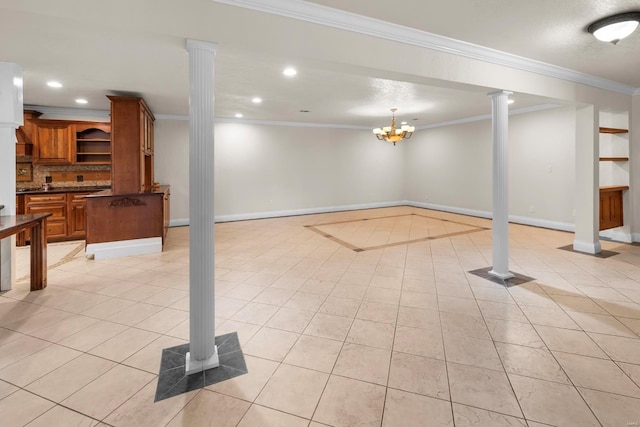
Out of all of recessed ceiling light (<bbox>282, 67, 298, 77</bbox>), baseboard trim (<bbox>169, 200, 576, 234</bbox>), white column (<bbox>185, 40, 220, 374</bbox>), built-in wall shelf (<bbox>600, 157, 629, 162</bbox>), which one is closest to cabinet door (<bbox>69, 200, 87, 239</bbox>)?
baseboard trim (<bbox>169, 200, 576, 234</bbox>)

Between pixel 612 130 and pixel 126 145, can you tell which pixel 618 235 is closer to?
pixel 612 130

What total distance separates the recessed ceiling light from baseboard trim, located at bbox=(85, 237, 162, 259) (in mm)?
3309

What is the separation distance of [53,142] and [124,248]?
3112mm

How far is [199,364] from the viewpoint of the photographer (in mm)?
2088

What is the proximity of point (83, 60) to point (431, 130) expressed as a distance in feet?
27.9

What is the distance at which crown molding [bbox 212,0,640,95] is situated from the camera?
2.32 meters

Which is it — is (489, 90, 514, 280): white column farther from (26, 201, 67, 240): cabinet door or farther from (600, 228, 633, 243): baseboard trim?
(26, 201, 67, 240): cabinet door

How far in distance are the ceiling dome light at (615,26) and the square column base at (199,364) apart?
428cm

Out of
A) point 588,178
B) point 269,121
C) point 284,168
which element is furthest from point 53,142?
point 588,178

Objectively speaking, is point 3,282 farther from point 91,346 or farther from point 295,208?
point 295,208

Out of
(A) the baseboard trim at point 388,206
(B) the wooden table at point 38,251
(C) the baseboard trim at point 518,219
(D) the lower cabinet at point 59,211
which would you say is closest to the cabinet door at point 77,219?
(D) the lower cabinet at point 59,211

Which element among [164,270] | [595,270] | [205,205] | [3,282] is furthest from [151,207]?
[595,270]

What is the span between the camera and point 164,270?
414cm

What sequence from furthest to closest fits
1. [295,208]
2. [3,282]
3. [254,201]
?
1. [295,208]
2. [254,201]
3. [3,282]
